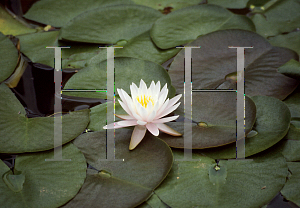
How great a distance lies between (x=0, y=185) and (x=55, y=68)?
935 mm

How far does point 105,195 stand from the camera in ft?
3.79

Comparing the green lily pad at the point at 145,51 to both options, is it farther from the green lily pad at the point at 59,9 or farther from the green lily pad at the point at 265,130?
the green lily pad at the point at 265,130

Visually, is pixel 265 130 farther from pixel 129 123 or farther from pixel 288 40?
pixel 288 40

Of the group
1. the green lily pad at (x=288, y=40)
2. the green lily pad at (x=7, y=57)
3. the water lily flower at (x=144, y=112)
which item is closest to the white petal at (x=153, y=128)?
the water lily flower at (x=144, y=112)

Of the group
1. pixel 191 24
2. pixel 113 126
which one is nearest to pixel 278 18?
pixel 191 24

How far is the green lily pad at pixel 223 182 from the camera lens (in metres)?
1.16

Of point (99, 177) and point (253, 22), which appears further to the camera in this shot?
point (253, 22)

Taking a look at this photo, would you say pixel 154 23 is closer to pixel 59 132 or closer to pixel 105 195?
pixel 59 132

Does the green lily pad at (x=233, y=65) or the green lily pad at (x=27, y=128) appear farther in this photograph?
the green lily pad at (x=233, y=65)

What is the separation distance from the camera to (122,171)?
123 cm

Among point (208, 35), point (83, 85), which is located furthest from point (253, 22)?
point (83, 85)

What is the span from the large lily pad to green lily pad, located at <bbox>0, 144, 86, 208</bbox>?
474mm

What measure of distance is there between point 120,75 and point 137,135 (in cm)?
51

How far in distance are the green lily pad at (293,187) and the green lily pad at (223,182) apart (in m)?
0.03
